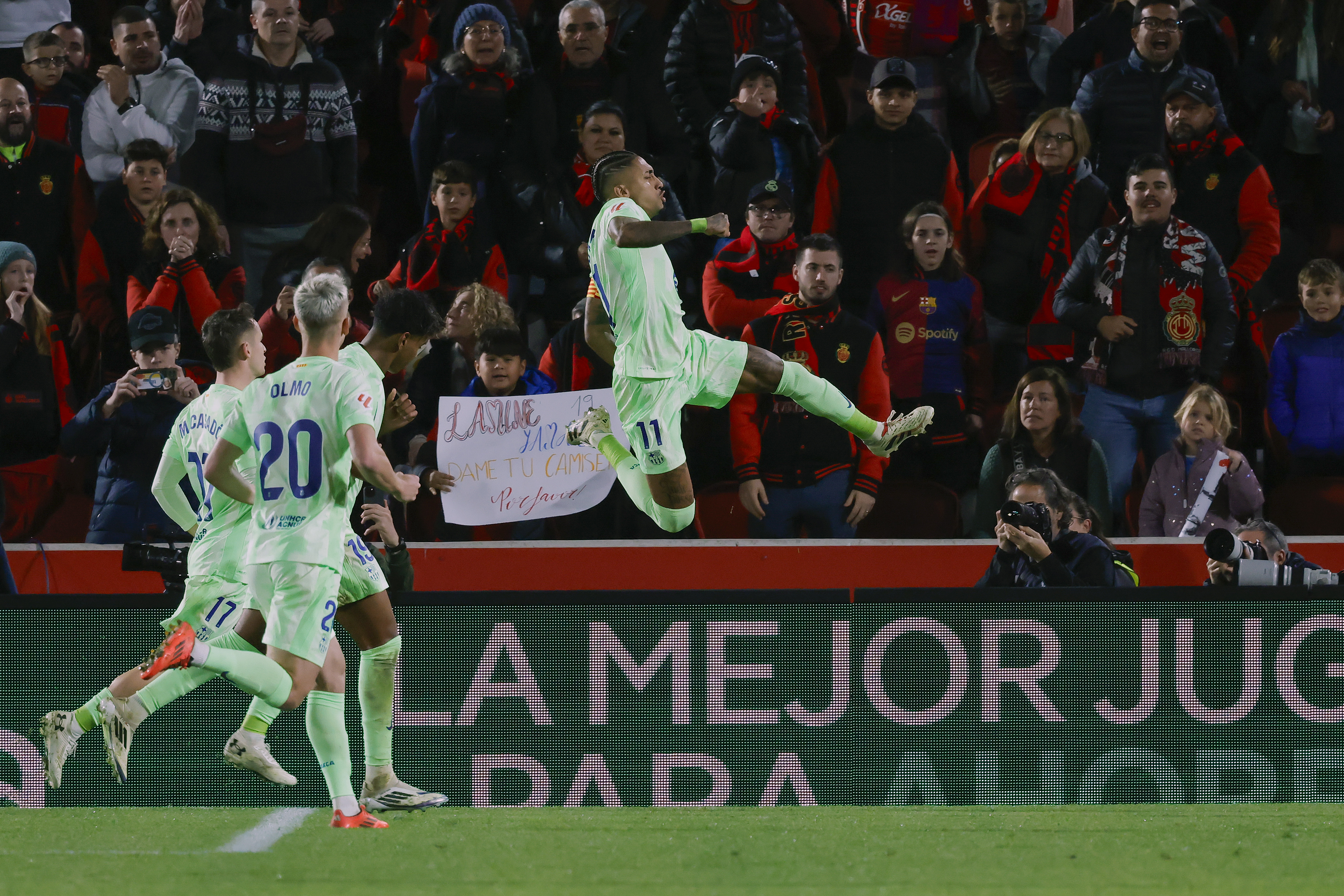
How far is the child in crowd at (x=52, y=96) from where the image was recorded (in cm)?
929

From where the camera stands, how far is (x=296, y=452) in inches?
199

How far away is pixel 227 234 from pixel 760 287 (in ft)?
10.0

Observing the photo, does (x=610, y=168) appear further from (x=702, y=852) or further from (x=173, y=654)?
(x=702, y=852)

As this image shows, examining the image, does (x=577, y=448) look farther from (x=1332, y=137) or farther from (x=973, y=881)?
(x=1332, y=137)

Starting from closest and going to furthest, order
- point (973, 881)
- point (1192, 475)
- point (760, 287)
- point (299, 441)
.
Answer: point (973, 881)
point (299, 441)
point (1192, 475)
point (760, 287)

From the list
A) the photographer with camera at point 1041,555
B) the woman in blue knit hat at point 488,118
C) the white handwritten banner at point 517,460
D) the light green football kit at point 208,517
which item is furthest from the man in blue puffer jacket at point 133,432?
the photographer with camera at point 1041,555

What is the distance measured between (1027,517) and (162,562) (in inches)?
133

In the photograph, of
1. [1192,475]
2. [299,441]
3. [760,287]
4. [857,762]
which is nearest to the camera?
[299,441]

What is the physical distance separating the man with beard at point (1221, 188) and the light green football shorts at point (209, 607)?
5.69 meters

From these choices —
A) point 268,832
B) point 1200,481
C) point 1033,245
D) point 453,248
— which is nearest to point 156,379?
point 453,248

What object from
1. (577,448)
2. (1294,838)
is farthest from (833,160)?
(1294,838)

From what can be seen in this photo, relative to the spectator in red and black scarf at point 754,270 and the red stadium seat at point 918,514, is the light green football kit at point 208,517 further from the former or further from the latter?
the red stadium seat at point 918,514

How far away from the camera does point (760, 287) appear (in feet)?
28.0

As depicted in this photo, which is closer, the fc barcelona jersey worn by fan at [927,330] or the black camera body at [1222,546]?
the black camera body at [1222,546]
